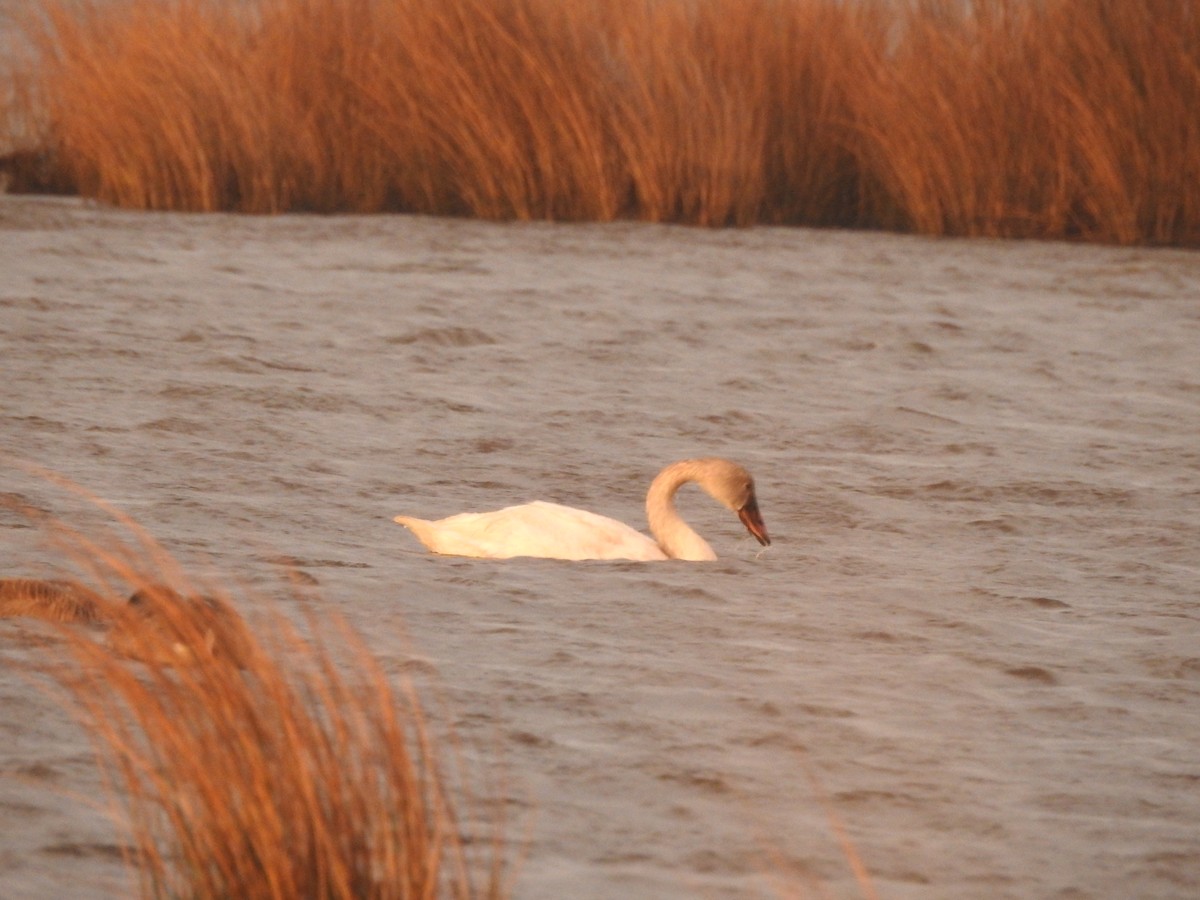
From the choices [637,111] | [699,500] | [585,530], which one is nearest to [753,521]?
[585,530]

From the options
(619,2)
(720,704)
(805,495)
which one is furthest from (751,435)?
(619,2)

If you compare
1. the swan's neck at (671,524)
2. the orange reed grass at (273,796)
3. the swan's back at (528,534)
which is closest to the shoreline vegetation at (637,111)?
the swan's neck at (671,524)

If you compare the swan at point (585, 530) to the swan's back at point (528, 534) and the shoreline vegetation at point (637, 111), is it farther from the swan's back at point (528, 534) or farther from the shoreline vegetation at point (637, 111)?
the shoreline vegetation at point (637, 111)

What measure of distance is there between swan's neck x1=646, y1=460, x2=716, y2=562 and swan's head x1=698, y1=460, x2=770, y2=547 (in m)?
0.09

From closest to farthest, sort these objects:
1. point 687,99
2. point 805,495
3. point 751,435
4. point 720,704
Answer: point 720,704
point 805,495
point 751,435
point 687,99

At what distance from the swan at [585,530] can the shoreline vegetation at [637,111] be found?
6.87 metres

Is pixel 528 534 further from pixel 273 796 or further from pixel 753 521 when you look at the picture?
pixel 273 796

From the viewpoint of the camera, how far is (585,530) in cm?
657

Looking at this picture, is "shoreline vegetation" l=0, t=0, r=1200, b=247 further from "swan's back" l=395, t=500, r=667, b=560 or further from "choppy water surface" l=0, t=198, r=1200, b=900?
"swan's back" l=395, t=500, r=667, b=560

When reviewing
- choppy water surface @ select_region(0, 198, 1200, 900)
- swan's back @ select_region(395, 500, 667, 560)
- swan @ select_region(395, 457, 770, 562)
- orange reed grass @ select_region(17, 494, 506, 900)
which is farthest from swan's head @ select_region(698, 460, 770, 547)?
orange reed grass @ select_region(17, 494, 506, 900)

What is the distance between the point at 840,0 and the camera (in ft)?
48.8

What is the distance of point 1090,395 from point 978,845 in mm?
5971

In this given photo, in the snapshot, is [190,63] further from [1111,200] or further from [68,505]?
[68,505]

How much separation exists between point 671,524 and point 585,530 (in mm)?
437
